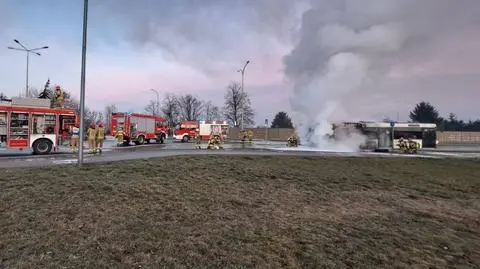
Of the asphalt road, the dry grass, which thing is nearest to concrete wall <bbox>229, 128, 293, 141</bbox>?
the asphalt road

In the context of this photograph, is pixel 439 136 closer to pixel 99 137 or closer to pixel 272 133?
pixel 272 133

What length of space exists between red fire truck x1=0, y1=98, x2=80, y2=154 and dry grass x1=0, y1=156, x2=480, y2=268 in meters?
14.8

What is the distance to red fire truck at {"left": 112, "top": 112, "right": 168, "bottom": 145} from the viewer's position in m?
44.1

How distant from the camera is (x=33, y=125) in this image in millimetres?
27031

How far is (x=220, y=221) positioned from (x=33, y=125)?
71.9 feet

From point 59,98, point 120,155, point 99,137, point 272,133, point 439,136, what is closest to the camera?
point 120,155

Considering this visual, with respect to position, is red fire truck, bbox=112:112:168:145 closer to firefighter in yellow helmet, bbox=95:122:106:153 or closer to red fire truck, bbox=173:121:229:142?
red fire truck, bbox=173:121:229:142

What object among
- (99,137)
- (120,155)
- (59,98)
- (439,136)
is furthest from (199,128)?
(439,136)

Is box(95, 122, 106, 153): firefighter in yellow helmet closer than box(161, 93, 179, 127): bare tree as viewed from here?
Yes

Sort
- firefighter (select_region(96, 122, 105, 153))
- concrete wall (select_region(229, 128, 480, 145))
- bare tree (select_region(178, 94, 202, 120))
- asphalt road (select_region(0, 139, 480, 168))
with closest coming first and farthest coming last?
asphalt road (select_region(0, 139, 480, 168))
firefighter (select_region(96, 122, 105, 153))
concrete wall (select_region(229, 128, 480, 145))
bare tree (select_region(178, 94, 202, 120))

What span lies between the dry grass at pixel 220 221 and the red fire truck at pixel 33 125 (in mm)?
14797

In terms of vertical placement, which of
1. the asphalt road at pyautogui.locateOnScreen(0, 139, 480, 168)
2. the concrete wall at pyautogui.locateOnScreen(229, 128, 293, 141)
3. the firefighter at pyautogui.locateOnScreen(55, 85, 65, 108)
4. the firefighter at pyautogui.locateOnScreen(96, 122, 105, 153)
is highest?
the firefighter at pyautogui.locateOnScreen(55, 85, 65, 108)

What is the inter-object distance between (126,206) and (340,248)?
13.3 ft

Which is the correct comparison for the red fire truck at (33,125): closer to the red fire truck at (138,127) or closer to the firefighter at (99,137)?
the firefighter at (99,137)
